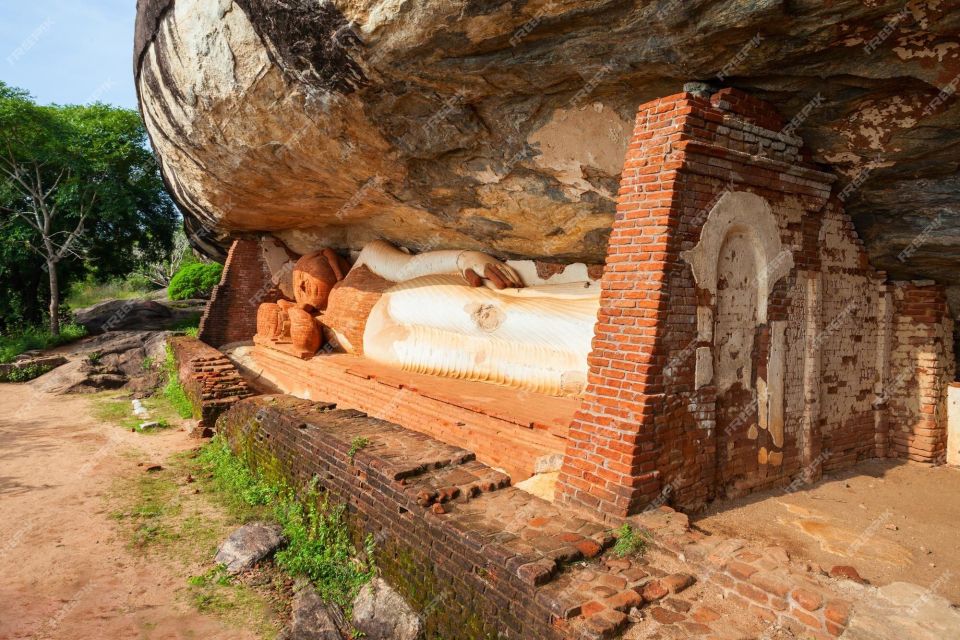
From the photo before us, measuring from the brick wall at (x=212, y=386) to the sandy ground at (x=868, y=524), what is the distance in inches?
257

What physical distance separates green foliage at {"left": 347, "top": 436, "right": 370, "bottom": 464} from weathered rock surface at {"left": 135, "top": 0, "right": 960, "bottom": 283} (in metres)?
2.91

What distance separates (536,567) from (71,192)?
683 inches

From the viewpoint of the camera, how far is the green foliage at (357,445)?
454cm

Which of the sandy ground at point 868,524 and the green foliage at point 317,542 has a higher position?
the sandy ground at point 868,524

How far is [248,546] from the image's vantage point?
470 centimetres

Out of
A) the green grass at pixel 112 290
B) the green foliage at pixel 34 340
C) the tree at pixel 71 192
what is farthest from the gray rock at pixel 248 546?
the green grass at pixel 112 290

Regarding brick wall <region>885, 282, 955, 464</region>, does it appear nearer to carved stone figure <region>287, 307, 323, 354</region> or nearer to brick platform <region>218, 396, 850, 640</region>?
brick platform <region>218, 396, 850, 640</region>

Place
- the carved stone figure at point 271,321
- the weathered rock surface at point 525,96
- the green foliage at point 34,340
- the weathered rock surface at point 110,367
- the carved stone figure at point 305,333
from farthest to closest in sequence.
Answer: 1. the green foliage at point 34,340
2. the weathered rock surface at point 110,367
3. the carved stone figure at point 271,321
4. the carved stone figure at point 305,333
5. the weathered rock surface at point 525,96

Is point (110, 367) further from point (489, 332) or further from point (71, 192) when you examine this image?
point (489, 332)

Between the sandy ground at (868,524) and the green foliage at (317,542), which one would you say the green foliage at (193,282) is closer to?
the green foliage at (317,542)

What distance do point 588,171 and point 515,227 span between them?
5.85 feet

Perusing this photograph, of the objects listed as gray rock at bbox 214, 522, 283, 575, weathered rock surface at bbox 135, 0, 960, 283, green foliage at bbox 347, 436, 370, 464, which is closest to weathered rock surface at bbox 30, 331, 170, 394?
weathered rock surface at bbox 135, 0, 960, 283

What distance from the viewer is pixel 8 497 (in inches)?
228

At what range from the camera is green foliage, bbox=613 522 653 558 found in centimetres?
309
